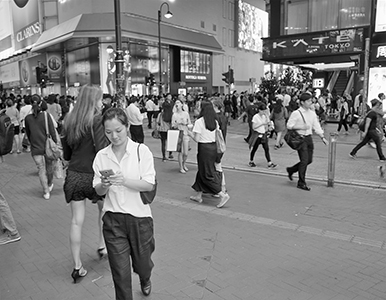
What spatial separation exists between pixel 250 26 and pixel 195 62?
17.3 meters

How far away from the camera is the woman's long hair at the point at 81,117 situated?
3.73 m

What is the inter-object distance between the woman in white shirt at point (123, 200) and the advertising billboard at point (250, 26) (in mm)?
52172

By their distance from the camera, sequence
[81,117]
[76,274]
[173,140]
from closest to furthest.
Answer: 1. [81,117]
2. [76,274]
3. [173,140]

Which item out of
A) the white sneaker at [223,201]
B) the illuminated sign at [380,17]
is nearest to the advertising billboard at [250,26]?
the illuminated sign at [380,17]

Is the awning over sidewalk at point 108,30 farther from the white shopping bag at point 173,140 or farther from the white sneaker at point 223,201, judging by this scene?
the white sneaker at point 223,201

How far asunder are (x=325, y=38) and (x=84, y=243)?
17.2m

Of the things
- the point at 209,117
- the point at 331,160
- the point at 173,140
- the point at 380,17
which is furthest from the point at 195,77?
the point at 209,117

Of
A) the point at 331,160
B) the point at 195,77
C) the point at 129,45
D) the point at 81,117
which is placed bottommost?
the point at 331,160

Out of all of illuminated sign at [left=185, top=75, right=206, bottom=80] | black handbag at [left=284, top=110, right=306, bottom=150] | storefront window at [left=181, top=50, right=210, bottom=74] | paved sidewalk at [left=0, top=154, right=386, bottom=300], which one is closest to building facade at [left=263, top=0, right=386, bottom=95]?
black handbag at [left=284, top=110, right=306, bottom=150]

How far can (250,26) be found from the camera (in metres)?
56.2

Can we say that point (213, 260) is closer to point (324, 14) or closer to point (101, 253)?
point (101, 253)

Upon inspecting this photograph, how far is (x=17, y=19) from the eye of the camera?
44.2m

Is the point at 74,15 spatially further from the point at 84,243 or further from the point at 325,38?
the point at 84,243

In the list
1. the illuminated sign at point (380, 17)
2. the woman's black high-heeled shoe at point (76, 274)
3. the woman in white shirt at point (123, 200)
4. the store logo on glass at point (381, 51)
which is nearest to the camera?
the woman in white shirt at point (123, 200)
